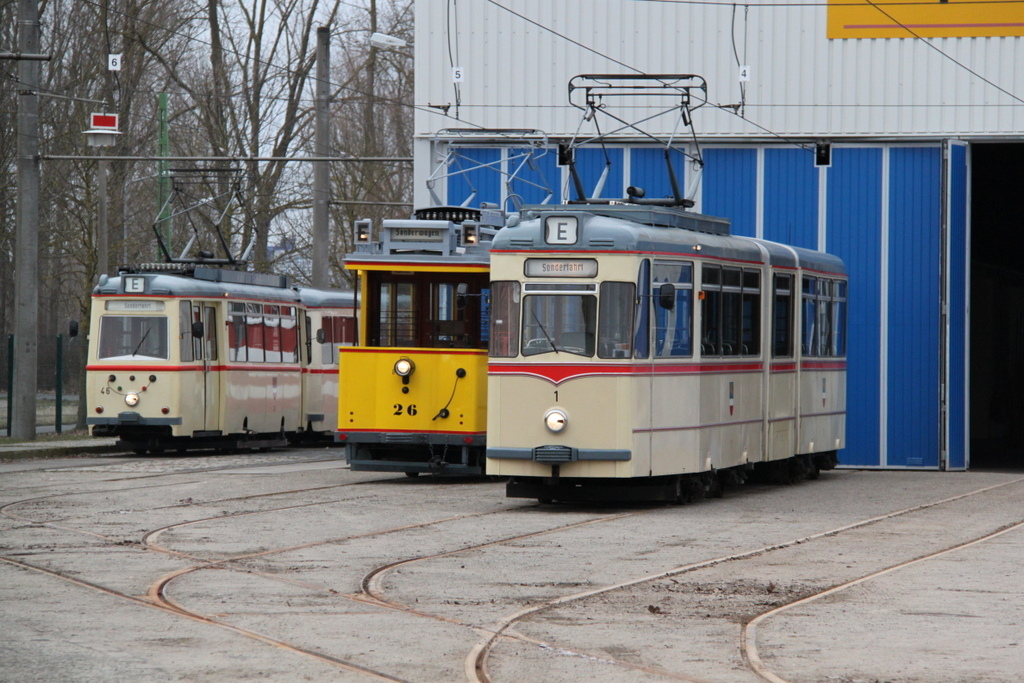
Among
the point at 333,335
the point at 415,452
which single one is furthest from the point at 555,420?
the point at 333,335

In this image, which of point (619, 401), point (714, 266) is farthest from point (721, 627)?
point (714, 266)

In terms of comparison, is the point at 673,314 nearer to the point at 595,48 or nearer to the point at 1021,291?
the point at 595,48

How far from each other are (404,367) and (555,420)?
3752 millimetres

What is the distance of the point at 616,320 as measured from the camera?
15047 millimetres

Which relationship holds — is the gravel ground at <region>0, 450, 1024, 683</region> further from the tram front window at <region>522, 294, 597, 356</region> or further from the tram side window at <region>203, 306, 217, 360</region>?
the tram side window at <region>203, 306, 217, 360</region>

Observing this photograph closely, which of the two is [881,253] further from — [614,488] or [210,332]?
[210,332]

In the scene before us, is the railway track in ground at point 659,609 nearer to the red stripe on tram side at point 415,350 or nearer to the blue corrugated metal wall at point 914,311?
the red stripe on tram side at point 415,350

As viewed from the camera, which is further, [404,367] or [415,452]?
[415,452]

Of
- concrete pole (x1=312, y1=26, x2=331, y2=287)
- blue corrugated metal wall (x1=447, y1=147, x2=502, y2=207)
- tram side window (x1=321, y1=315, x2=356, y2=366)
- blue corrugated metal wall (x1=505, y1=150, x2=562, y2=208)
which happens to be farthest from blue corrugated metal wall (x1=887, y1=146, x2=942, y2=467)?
concrete pole (x1=312, y1=26, x2=331, y2=287)

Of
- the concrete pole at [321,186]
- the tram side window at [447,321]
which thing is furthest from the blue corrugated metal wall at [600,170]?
the tram side window at [447,321]

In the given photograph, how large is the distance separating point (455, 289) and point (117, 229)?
15734 mm

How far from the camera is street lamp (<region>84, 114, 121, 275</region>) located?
86.1 feet

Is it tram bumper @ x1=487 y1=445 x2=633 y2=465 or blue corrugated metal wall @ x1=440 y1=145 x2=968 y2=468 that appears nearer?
tram bumper @ x1=487 y1=445 x2=633 y2=465

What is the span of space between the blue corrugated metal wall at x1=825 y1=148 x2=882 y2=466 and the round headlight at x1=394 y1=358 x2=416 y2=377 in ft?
27.2
